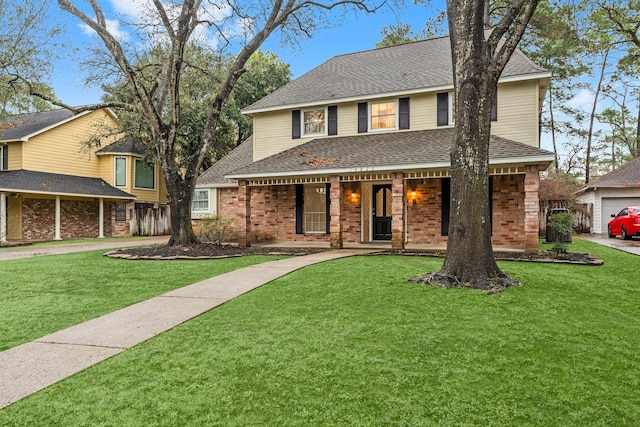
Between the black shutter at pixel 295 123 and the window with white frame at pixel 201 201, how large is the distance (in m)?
5.11

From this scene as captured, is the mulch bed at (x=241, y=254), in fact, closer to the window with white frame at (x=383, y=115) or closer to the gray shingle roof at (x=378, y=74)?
the window with white frame at (x=383, y=115)

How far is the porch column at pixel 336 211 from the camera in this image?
498 inches

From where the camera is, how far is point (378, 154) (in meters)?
12.7

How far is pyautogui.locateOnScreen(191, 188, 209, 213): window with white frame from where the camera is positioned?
18250 mm

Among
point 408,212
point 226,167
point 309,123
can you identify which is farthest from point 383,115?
point 226,167

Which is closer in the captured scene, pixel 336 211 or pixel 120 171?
pixel 336 211

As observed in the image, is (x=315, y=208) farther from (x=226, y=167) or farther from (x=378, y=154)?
(x=226, y=167)

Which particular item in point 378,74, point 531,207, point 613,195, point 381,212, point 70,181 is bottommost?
point 381,212

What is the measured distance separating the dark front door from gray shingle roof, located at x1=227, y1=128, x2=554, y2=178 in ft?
5.98

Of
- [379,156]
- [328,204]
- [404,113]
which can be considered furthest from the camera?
[328,204]

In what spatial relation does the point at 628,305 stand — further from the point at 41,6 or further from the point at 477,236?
the point at 41,6

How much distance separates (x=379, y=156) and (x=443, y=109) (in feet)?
9.62

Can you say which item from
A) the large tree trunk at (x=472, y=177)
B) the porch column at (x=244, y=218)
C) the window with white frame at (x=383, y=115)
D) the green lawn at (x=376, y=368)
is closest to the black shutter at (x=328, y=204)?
the window with white frame at (x=383, y=115)

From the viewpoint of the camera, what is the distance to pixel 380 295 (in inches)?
232
